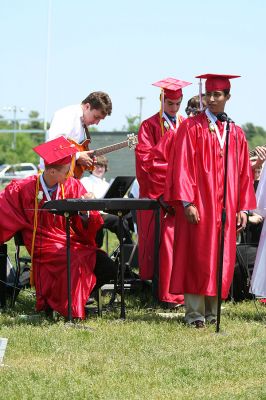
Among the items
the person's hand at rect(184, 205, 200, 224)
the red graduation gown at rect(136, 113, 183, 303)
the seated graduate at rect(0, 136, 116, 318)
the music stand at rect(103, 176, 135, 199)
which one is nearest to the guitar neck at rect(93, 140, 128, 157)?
the music stand at rect(103, 176, 135, 199)

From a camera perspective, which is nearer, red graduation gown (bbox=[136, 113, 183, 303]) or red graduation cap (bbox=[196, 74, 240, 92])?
red graduation cap (bbox=[196, 74, 240, 92])

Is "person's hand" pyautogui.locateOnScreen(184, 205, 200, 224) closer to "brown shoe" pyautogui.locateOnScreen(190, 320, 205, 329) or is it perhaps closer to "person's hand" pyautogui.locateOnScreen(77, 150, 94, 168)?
"brown shoe" pyautogui.locateOnScreen(190, 320, 205, 329)

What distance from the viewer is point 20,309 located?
32.2ft

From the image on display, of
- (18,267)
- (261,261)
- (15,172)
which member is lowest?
(15,172)

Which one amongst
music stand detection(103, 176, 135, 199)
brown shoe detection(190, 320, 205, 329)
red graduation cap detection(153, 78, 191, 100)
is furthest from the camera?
music stand detection(103, 176, 135, 199)

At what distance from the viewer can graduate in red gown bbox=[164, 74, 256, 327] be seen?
8.64 meters

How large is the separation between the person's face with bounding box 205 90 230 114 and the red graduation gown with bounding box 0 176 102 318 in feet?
4.91

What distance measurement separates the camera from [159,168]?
397 inches

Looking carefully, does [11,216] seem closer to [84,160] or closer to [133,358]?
[84,160]

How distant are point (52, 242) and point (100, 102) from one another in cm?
184

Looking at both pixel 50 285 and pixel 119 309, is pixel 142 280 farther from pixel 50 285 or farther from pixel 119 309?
pixel 50 285

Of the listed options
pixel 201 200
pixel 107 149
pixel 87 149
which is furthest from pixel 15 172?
pixel 201 200

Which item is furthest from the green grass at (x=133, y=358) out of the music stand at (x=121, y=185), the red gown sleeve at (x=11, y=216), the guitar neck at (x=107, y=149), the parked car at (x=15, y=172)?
the parked car at (x=15, y=172)

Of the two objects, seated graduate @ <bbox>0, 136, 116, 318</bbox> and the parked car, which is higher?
seated graduate @ <bbox>0, 136, 116, 318</bbox>
